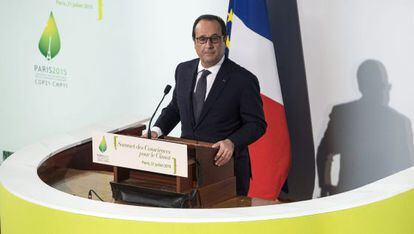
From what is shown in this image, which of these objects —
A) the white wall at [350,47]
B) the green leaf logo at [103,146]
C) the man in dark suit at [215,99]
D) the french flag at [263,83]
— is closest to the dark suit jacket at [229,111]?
the man in dark suit at [215,99]

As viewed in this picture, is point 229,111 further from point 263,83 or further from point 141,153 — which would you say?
point 263,83

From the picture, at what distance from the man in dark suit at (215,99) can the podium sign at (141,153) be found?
18.5 inches

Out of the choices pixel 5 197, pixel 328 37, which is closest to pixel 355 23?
pixel 328 37

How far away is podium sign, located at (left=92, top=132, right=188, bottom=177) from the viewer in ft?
10.1

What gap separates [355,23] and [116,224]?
2787mm

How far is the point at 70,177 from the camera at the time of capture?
3.92 m

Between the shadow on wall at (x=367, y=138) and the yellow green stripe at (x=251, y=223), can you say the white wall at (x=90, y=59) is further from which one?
the yellow green stripe at (x=251, y=223)

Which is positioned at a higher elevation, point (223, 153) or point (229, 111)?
point (229, 111)

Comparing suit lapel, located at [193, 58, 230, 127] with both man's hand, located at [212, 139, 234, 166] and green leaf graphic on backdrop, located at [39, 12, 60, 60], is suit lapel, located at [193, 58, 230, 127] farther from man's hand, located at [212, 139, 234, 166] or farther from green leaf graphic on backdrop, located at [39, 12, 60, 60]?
green leaf graphic on backdrop, located at [39, 12, 60, 60]

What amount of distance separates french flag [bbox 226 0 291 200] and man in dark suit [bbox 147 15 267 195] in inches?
45.1

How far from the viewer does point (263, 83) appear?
5168mm

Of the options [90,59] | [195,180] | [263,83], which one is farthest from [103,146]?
[90,59]

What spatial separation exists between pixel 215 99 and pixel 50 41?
3.20m

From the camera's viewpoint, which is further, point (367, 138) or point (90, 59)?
point (90, 59)
